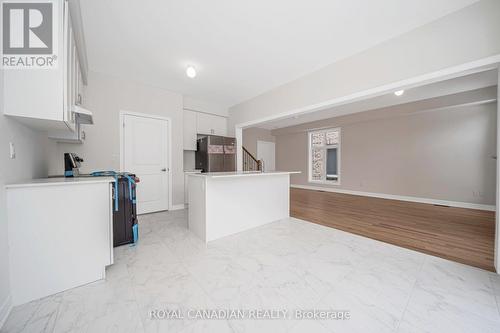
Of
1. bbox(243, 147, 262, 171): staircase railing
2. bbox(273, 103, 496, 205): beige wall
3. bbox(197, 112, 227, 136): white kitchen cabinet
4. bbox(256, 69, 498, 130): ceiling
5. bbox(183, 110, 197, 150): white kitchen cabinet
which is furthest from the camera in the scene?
bbox(243, 147, 262, 171): staircase railing

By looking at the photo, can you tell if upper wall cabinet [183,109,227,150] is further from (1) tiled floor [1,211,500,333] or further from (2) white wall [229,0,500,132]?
(1) tiled floor [1,211,500,333]

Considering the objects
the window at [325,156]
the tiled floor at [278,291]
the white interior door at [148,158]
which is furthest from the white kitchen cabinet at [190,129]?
the window at [325,156]

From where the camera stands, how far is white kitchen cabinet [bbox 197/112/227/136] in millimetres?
4773

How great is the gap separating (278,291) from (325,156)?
635cm

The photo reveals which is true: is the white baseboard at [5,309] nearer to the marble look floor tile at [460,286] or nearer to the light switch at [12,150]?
the light switch at [12,150]

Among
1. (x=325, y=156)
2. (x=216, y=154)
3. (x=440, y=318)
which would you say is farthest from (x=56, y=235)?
(x=325, y=156)

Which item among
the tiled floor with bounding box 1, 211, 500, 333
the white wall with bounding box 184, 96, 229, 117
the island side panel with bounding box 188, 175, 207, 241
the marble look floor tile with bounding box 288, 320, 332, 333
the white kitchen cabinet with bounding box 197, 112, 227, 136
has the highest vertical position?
the white wall with bounding box 184, 96, 229, 117

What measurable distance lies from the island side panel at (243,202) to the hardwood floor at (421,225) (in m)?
0.77

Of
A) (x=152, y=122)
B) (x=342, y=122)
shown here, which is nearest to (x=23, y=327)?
(x=152, y=122)

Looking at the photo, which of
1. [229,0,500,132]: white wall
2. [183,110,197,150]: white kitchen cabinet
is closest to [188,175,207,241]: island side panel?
[183,110,197,150]: white kitchen cabinet

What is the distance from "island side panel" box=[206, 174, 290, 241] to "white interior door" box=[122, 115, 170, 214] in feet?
6.79

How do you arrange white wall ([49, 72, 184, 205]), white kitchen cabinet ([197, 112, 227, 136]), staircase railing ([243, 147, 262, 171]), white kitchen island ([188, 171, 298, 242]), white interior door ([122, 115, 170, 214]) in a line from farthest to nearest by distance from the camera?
staircase railing ([243, 147, 262, 171])
white kitchen cabinet ([197, 112, 227, 136])
white interior door ([122, 115, 170, 214])
white wall ([49, 72, 184, 205])
white kitchen island ([188, 171, 298, 242])

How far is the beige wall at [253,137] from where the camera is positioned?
7.45 meters

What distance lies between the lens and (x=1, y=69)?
4.19 feet
